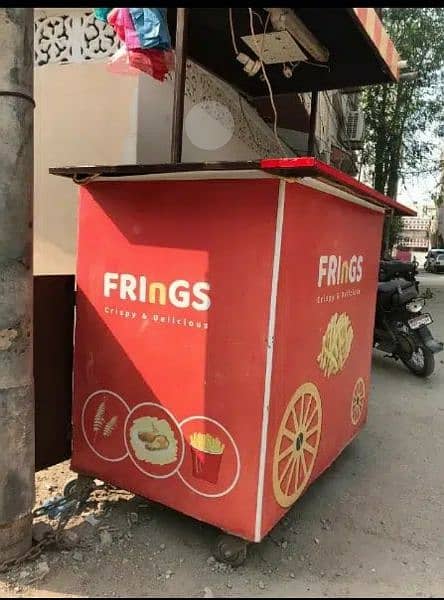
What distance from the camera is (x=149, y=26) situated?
265 cm

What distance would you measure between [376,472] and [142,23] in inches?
127

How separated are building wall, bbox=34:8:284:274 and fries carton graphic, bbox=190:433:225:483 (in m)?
1.80

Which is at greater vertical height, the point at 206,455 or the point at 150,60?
the point at 150,60

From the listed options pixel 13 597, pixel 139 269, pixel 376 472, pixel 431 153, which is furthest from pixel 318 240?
pixel 431 153

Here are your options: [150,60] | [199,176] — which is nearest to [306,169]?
[199,176]

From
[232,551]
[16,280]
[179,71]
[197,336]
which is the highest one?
[179,71]

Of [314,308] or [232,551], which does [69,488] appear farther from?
[314,308]

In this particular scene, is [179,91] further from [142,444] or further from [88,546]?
[88,546]

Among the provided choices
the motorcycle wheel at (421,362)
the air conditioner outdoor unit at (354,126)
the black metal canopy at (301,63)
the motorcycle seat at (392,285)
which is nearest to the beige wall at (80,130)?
the black metal canopy at (301,63)

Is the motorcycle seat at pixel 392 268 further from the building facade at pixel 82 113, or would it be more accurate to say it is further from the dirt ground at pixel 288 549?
the building facade at pixel 82 113

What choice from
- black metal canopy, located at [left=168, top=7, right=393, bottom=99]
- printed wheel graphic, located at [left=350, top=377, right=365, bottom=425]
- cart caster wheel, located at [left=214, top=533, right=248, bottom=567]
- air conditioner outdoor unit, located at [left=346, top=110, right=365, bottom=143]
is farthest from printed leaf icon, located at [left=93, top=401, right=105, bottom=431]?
air conditioner outdoor unit, located at [left=346, top=110, right=365, bottom=143]

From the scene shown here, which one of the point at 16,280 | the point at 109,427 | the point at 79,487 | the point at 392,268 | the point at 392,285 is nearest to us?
the point at 16,280

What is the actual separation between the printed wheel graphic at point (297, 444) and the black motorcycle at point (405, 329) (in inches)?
129

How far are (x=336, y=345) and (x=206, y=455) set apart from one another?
1100 millimetres
